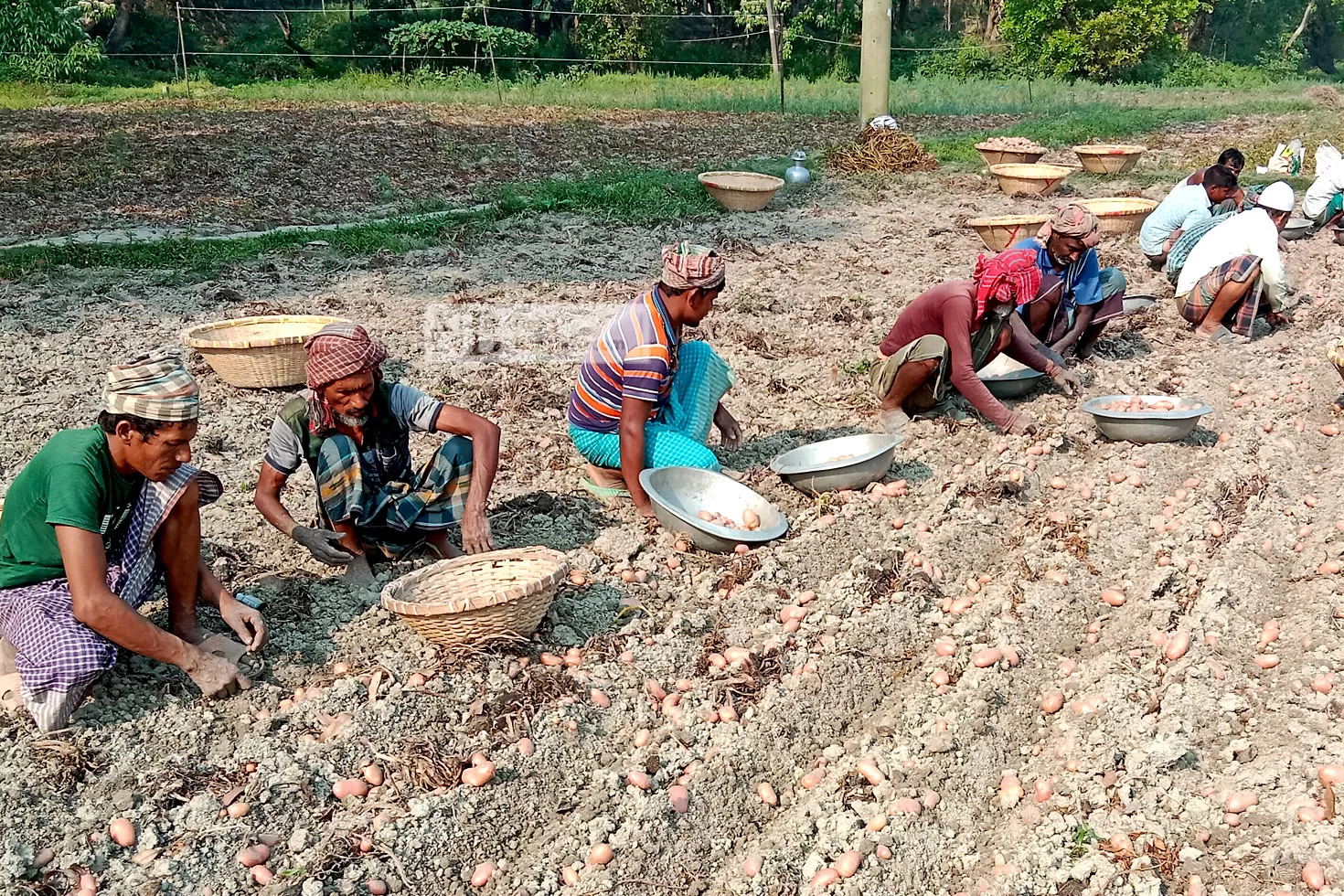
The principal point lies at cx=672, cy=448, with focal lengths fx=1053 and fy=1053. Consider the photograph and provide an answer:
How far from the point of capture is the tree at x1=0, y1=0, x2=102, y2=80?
60.2 feet

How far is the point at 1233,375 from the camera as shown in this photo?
5.91m

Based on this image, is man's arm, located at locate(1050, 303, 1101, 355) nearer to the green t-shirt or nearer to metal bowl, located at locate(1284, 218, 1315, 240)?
metal bowl, located at locate(1284, 218, 1315, 240)

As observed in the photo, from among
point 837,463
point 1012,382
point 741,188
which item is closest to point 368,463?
point 837,463

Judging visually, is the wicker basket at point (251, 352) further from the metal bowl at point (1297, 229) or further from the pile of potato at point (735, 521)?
the metal bowl at point (1297, 229)

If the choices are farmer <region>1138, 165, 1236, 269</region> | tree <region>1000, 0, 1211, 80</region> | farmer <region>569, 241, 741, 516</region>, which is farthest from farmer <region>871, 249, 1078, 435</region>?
tree <region>1000, 0, 1211, 80</region>

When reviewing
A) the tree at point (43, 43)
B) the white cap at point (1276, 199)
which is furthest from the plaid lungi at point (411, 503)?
the tree at point (43, 43)

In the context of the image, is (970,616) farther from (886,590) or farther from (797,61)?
(797,61)

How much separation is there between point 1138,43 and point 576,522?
89.2 feet

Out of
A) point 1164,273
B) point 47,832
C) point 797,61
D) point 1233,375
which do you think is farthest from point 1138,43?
point 47,832

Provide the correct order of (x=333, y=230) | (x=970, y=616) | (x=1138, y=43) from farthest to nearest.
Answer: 1. (x=1138, y=43)
2. (x=333, y=230)
3. (x=970, y=616)

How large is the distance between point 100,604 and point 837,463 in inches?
106

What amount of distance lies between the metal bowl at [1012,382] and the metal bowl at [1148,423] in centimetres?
46

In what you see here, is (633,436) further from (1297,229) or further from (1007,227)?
(1297,229)

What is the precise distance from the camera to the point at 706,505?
4.11 m
